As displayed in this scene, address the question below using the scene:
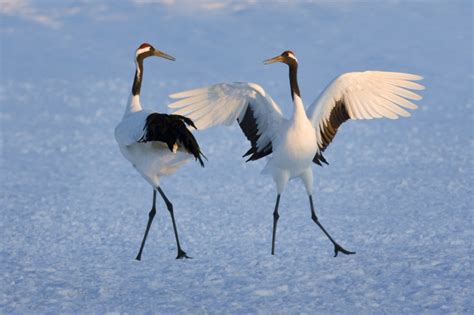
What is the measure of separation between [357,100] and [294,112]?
3.28 ft

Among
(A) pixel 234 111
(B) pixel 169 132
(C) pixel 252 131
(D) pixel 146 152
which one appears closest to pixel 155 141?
(D) pixel 146 152

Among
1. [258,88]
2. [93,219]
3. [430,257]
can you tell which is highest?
[258,88]

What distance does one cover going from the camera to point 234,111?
10570mm

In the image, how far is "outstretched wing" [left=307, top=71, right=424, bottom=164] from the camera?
10547 mm

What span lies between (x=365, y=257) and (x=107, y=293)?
2906 mm

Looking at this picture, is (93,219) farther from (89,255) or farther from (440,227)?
(440,227)

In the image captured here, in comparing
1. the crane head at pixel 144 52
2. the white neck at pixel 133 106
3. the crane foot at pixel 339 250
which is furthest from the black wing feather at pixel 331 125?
the white neck at pixel 133 106

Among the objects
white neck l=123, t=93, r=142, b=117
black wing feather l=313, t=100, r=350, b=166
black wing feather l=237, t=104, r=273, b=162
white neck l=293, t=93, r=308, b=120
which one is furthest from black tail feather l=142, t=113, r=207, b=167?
black wing feather l=313, t=100, r=350, b=166

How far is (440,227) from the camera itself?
465 inches

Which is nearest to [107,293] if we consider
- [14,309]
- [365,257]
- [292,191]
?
[14,309]

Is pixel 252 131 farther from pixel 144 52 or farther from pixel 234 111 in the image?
pixel 144 52

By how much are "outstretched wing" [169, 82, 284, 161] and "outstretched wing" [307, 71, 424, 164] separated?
1.63 feet

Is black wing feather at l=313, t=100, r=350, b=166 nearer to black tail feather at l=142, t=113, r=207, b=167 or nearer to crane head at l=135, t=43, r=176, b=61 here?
black tail feather at l=142, t=113, r=207, b=167

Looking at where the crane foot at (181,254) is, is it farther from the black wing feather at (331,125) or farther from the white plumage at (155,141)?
the black wing feather at (331,125)
